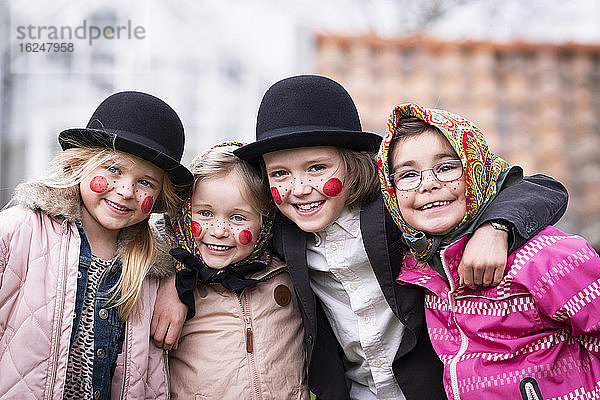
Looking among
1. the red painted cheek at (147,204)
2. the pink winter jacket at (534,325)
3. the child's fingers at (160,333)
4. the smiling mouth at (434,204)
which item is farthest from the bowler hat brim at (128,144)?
the pink winter jacket at (534,325)

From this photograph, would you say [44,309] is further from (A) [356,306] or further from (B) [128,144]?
(A) [356,306]

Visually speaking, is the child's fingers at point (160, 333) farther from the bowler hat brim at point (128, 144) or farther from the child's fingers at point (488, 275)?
the child's fingers at point (488, 275)

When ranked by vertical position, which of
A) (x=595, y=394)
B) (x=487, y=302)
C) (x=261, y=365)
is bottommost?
(x=261, y=365)

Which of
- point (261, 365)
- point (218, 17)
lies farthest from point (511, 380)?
point (218, 17)

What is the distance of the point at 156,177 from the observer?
2680mm

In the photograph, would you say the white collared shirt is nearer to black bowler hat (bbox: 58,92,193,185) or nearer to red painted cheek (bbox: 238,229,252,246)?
red painted cheek (bbox: 238,229,252,246)

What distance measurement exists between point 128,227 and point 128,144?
413mm

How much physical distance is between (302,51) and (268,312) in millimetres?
3841

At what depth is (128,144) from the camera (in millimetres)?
2555

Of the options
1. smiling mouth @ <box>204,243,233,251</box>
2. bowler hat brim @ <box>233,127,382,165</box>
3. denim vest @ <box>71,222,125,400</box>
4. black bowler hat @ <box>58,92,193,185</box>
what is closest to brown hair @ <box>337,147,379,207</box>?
bowler hat brim @ <box>233,127,382,165</box>

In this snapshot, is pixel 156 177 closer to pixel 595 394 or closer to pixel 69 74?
pixel 595 394

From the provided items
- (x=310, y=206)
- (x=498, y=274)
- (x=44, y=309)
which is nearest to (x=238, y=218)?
(x=310, y=206)

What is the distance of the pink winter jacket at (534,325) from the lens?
2.16 m

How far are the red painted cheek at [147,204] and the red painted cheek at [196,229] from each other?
0.62 ft
